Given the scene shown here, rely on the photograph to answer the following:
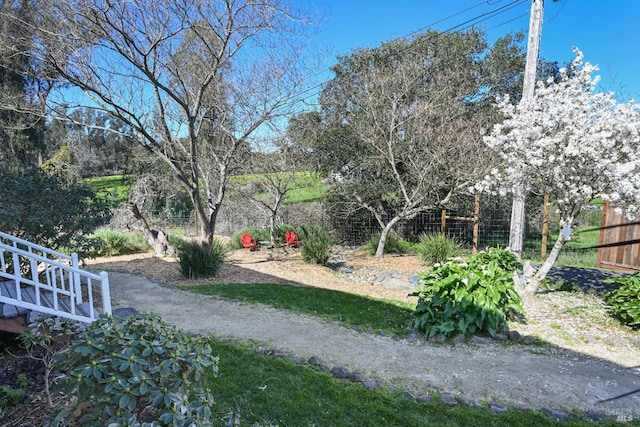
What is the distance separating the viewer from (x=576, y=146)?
4.50 meters

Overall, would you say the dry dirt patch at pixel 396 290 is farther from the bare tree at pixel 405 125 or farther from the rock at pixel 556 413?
the bare tree at pixel 405 125

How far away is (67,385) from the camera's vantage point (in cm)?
156

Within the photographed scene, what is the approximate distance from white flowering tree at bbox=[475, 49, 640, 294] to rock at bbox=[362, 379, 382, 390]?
347 cm

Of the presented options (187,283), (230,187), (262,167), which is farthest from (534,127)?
(230,187)

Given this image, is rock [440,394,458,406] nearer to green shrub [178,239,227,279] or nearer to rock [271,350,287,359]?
rock [271,350,287,359]

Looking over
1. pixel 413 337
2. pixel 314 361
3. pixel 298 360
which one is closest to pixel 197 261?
pixel 298 360

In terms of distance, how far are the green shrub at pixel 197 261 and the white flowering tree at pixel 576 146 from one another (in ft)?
17.0

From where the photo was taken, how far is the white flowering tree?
14.6ft

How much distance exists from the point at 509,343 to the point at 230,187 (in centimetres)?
943

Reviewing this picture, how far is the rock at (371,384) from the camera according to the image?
293 cm

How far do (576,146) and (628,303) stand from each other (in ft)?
6.43

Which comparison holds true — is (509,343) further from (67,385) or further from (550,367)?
(67,385)

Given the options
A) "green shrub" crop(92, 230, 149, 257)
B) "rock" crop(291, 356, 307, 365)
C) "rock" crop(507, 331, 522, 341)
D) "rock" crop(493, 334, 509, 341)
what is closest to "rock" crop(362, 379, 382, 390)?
"rock" crop(291, 356, 307, 365)

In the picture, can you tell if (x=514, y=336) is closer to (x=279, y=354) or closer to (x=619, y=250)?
(x=279, y=354)
